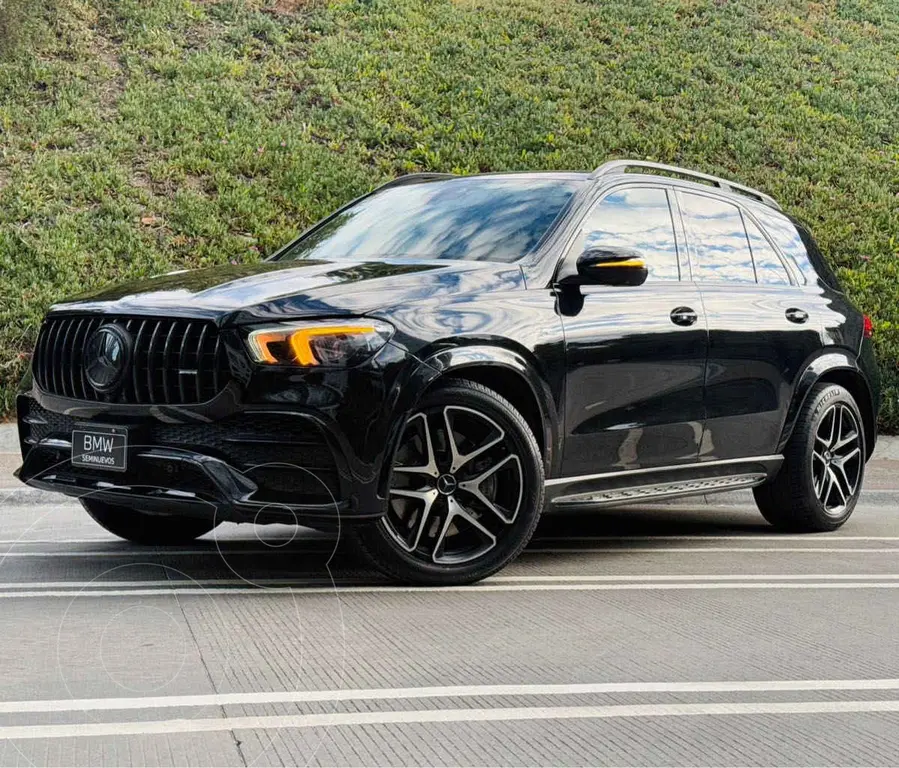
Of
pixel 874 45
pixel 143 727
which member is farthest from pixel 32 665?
pixel 874 45

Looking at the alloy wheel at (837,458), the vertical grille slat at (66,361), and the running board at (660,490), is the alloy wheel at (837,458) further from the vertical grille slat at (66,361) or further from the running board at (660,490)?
the vertical grille slat at (66,361)

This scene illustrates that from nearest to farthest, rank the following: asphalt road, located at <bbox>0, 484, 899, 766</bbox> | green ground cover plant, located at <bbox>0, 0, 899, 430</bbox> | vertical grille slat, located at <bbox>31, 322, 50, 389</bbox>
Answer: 1. asphalt road, located at <bbox>0, 484, 899, 766</bbox>
2. vertical grille slat, located at <bbox>31, 322, 50, 389</bbox>
3. green ground cover plant, located at <bbox>0, 0, 899, 430</bbox>

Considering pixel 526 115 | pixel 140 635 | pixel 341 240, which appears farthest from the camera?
pixel 526 115

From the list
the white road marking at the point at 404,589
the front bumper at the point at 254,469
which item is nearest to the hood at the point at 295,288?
the front bumper at the point at 254,469

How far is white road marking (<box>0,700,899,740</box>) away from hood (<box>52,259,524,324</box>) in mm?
1937

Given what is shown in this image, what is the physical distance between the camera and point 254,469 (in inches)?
212

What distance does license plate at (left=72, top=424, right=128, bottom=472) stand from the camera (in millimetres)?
5570

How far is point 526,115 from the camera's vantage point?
2041 centimetres

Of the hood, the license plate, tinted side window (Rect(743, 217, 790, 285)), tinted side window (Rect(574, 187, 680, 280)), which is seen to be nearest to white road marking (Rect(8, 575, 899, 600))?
the license plate

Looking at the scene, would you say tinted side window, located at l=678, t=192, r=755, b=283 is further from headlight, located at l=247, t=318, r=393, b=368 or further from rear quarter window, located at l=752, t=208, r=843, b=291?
headlight, located at l=247, t=318, r=393, b=368

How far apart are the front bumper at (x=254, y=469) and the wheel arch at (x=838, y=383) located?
10.2 feet

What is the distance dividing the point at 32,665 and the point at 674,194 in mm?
4218

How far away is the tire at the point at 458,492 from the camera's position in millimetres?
5691

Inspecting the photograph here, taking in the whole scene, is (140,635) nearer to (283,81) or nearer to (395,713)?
(395,713)
